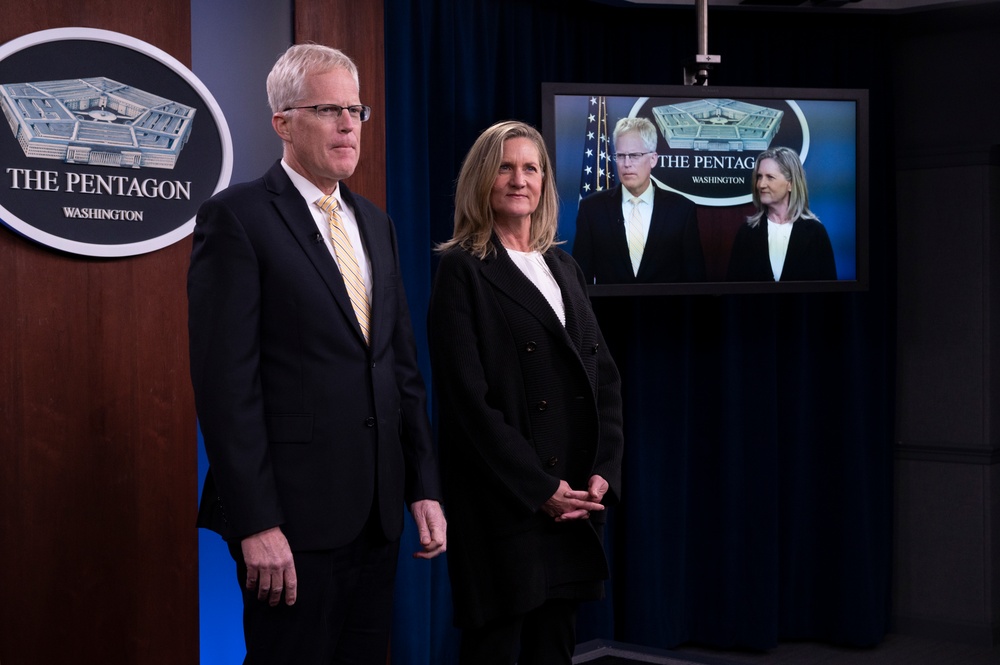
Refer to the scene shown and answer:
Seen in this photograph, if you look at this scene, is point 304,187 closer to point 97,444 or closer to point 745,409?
point 97,444

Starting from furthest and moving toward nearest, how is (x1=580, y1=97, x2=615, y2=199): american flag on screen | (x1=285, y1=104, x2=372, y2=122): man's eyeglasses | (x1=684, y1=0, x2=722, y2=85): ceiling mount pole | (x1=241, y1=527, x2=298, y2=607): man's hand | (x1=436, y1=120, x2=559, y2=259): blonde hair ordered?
(x1=684, y1=0, x2=722, y2=85): ceiling mount pole < (x1=580, y1=97, x2=615, y2=199): american flag on screen < (x1=436, y1=120, x2=559, y2=259): blonde hair < (x1=285, y1=104, x2=372, y2=122): man's eyeglasses < (x1=241, y1=527, x2=298, y2=607): man's hand

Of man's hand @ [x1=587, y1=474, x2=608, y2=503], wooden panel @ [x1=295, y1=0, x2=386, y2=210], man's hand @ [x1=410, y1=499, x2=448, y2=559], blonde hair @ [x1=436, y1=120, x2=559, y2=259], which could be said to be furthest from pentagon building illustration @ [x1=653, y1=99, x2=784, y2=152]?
man's hand @ [x1=410, y1=499, x2=448, y2=559]

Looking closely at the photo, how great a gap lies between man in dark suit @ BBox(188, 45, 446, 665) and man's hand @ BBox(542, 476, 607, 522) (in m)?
0.35

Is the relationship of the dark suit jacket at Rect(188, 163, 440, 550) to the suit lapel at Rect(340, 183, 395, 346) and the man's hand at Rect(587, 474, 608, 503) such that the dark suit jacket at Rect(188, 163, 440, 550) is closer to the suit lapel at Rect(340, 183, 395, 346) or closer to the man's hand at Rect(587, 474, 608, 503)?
the suit lapel at Rect(340, 183, 395, 346)

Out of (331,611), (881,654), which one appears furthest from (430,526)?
(881,654)

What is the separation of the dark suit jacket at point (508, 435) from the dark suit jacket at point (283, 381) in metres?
0.34

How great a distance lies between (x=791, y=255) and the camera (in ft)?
11.3

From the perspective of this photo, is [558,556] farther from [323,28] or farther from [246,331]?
[323,28]

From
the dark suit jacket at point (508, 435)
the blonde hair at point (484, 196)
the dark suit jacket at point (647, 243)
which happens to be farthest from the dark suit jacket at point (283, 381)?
the dark suit jacket at point (647, 243)

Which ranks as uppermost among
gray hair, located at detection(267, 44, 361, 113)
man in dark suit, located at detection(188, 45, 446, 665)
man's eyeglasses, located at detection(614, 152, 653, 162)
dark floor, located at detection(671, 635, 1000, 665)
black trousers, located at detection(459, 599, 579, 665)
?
man's eyeglasses, located at detection(614, 152, 653, 162)

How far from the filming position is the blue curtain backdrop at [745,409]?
147 inches

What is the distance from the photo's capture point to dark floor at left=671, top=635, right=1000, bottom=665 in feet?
12.3

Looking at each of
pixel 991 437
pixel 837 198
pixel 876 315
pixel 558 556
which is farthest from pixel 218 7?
pixel 991 437

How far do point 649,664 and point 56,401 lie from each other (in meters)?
1.87
